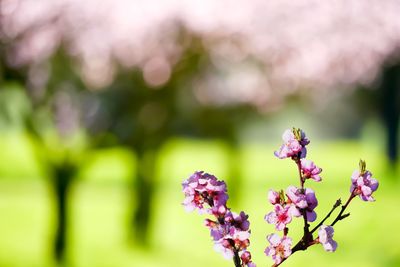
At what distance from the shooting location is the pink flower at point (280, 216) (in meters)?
1.97

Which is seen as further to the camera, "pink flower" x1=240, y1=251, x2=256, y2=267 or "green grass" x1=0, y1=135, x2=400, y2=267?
"green grass" x1=0, y1=135, x2=400, y2=267

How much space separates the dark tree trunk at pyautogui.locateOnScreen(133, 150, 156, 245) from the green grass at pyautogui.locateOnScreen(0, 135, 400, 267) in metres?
0.18

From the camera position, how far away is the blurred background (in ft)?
26.9

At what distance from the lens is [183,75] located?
959cm

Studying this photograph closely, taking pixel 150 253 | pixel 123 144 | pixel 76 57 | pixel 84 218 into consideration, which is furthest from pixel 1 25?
pixel 84 218

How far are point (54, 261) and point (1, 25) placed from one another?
133 inches

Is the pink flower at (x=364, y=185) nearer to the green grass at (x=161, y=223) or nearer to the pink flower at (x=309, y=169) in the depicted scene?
the pink flower at (x=309, y=169)

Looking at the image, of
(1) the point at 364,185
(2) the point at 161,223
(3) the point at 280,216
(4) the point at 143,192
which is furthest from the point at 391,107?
(3) the point at 280,216

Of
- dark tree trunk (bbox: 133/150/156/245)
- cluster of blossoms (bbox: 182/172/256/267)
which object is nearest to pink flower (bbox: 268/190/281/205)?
cluster of blossoms (bbox: 182/172/256/267)

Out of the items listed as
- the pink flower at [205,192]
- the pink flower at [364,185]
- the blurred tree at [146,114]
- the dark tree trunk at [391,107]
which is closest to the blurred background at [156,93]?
the blurred tree at [146,114]

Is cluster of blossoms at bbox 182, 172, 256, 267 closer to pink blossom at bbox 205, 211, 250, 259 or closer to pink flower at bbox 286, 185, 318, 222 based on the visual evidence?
pink blossom at bbox 205, 211, 250, 259

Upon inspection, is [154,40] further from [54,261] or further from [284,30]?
[54,261]

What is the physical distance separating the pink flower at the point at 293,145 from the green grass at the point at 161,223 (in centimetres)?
626

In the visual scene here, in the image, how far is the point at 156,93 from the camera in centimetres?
934
